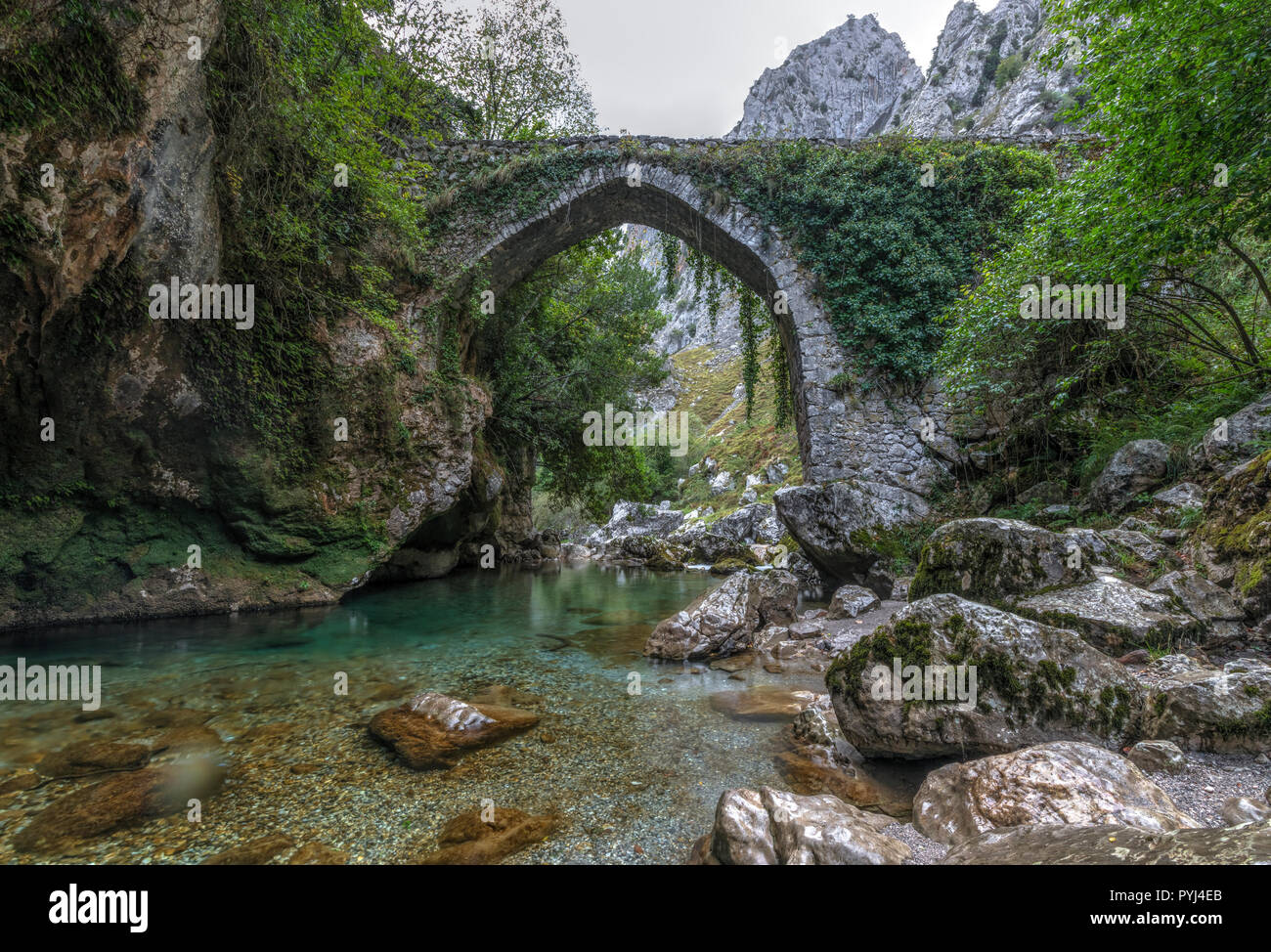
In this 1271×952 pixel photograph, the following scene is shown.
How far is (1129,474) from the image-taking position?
6707 mm

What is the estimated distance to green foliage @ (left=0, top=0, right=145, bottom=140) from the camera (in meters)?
4.09

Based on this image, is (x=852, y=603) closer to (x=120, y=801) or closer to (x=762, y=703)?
(x=762, y=703)

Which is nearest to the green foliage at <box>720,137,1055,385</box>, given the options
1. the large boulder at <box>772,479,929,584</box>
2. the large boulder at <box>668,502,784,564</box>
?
the large boulder at <box>772,479,929,584</box>

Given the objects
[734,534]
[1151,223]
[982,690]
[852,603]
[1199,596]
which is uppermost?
[1151,223]

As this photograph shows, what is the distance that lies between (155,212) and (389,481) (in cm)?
467

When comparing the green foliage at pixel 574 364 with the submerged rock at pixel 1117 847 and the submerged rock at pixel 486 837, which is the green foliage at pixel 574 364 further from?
the submerged rock at pixel 1117 847

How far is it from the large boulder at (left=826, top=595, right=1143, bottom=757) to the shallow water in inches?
33.2

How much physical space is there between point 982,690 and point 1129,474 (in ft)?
19.3

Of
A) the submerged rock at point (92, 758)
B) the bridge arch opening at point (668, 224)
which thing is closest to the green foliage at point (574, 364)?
the bridge arch opening at point (668, 224)

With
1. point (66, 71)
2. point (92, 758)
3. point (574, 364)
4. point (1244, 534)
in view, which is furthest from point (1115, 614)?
point (574, 364)

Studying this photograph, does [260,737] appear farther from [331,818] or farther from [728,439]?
[728,439]

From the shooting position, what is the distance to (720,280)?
1496cm
